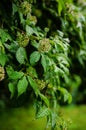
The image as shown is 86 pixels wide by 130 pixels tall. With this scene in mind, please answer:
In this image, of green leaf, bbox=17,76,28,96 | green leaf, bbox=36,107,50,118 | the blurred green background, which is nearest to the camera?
green leaf, bbox=17,76,28,96

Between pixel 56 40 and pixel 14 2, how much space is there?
0.32 metres

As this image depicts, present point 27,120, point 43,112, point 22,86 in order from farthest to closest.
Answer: point 27,120, point 43,112, point 22,86

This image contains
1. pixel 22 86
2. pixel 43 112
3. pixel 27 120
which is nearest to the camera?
pixel 22 86

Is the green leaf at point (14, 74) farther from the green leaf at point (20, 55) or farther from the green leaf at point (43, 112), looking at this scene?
the green leaf at point (43, 112)

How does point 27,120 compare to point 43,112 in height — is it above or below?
below

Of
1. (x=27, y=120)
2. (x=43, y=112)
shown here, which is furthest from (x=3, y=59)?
(x=27, y=120)

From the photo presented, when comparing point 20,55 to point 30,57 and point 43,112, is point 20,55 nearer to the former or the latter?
point 30,57

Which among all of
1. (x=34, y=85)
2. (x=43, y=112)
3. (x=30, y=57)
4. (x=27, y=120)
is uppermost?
(x=30, y=57)

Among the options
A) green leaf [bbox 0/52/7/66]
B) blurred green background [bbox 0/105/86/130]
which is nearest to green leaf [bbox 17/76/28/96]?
green leaf [bbox 0/52/7/66]

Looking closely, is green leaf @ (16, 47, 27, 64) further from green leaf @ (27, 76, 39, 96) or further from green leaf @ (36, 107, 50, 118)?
green leaf @ (36, 107, 50, 118)

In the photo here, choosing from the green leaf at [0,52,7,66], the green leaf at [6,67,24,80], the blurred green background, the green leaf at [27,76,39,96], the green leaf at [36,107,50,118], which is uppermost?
the green leaf at [0,52,7,66]

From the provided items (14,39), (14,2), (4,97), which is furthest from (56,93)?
(4,97)

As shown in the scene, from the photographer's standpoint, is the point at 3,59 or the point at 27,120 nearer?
the point at 3,59

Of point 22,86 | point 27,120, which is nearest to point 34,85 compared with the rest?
point 22,86
